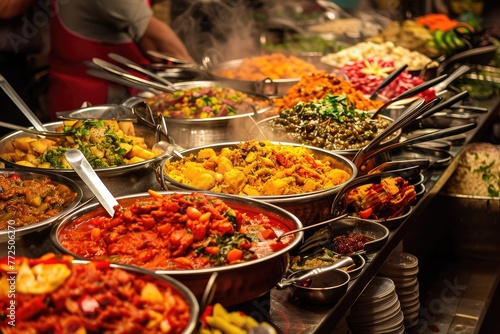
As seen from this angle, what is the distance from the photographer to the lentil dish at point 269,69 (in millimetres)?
4062

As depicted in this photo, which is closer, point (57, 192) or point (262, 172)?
point (57, 192)

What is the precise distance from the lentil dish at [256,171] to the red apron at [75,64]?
216 centimetres

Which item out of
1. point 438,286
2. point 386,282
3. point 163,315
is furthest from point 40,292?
point 438,286

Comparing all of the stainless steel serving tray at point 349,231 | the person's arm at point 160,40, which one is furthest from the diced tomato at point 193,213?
the person's arm at point 160,40

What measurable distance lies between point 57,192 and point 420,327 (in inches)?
67.5

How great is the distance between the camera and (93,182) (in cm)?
190

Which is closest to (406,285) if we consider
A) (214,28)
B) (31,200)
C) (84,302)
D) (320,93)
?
(320,93)

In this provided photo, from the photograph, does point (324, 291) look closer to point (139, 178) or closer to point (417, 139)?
point (139, 178)

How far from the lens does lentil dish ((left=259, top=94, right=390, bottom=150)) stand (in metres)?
2.67

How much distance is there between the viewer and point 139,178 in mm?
2252

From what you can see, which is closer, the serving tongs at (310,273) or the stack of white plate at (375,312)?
the serving tongs at (310,273)

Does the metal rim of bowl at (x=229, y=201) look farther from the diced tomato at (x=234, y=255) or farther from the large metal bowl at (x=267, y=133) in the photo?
the large metal bowl at (x=267, y=133)

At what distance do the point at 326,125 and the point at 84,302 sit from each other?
5.36 feet

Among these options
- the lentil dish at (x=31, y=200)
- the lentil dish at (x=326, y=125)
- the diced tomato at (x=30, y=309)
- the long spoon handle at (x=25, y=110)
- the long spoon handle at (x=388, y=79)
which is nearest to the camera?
the diced tomato at (x=30, y=309)
